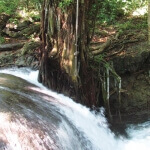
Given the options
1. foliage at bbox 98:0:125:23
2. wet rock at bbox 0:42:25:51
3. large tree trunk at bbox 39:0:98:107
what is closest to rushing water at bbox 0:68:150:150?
large tree trunk at bbox 39:0:98:107

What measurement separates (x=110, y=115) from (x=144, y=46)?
2323 mm

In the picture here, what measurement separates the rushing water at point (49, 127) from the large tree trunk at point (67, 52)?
32 cm

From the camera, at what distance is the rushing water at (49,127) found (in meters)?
3.47

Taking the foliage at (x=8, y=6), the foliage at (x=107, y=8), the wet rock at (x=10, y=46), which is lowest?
the wet rock at (x=10, y=46)

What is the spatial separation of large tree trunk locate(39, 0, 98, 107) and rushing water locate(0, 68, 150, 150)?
32 cm

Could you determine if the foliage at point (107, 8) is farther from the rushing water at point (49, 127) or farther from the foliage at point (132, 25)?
the rushing water at point (49, 127)

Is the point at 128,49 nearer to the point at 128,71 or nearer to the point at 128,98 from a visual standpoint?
the point at 128,71

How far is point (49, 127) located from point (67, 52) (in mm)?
2543

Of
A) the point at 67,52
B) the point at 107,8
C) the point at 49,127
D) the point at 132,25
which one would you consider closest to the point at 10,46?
the point at 107,8

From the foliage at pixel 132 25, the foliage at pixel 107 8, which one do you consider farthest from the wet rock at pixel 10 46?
the foliage at pixel 132 25

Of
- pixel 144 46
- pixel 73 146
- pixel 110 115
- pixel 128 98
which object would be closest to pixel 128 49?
pixel 144 46

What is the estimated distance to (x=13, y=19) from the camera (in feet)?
35.5

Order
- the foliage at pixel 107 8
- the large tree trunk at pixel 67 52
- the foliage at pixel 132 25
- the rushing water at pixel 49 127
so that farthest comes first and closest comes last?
the foliage at pixel 132 25 → the foliage at pixel 107 8 → the large tree trunk at pixel 67 52 → the rushing water at pixel 49 127

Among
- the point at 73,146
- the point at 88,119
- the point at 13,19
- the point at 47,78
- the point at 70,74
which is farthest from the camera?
the point at 13,19
